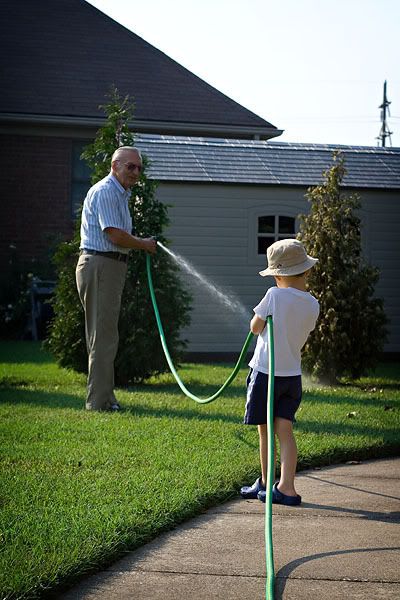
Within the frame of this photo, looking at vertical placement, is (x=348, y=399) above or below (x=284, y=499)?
above

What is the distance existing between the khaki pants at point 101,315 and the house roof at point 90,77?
1336cm

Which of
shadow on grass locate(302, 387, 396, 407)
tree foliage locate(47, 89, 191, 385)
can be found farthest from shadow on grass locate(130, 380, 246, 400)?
shadow on grass locate(302, 387, 396, 407)

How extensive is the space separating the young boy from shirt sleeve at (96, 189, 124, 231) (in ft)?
Answer: 9.52

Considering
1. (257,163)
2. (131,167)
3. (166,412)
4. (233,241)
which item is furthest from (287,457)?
(257,163)

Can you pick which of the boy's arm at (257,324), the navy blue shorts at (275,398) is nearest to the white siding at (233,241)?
the navy blue shorts at (275,398)

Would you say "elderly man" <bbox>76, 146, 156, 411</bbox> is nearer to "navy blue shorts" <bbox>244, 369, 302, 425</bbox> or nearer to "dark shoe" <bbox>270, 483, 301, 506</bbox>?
"navy blue shorts" <bbox>244, 369, 302, 425</bbox>

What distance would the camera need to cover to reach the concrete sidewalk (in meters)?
3.77

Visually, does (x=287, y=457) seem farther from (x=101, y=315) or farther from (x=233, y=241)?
(x=233, y=241)

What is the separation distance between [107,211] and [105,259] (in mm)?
395

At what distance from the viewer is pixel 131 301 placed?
10891 mm

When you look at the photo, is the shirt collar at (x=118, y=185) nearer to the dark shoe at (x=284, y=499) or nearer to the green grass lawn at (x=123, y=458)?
the green grass lawn at (x=123, y=458)

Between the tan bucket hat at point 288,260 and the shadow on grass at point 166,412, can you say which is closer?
the tan bucket hat at point 288,260

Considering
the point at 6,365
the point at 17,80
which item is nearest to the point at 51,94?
the point at 17,80

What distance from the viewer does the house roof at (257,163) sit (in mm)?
15742
